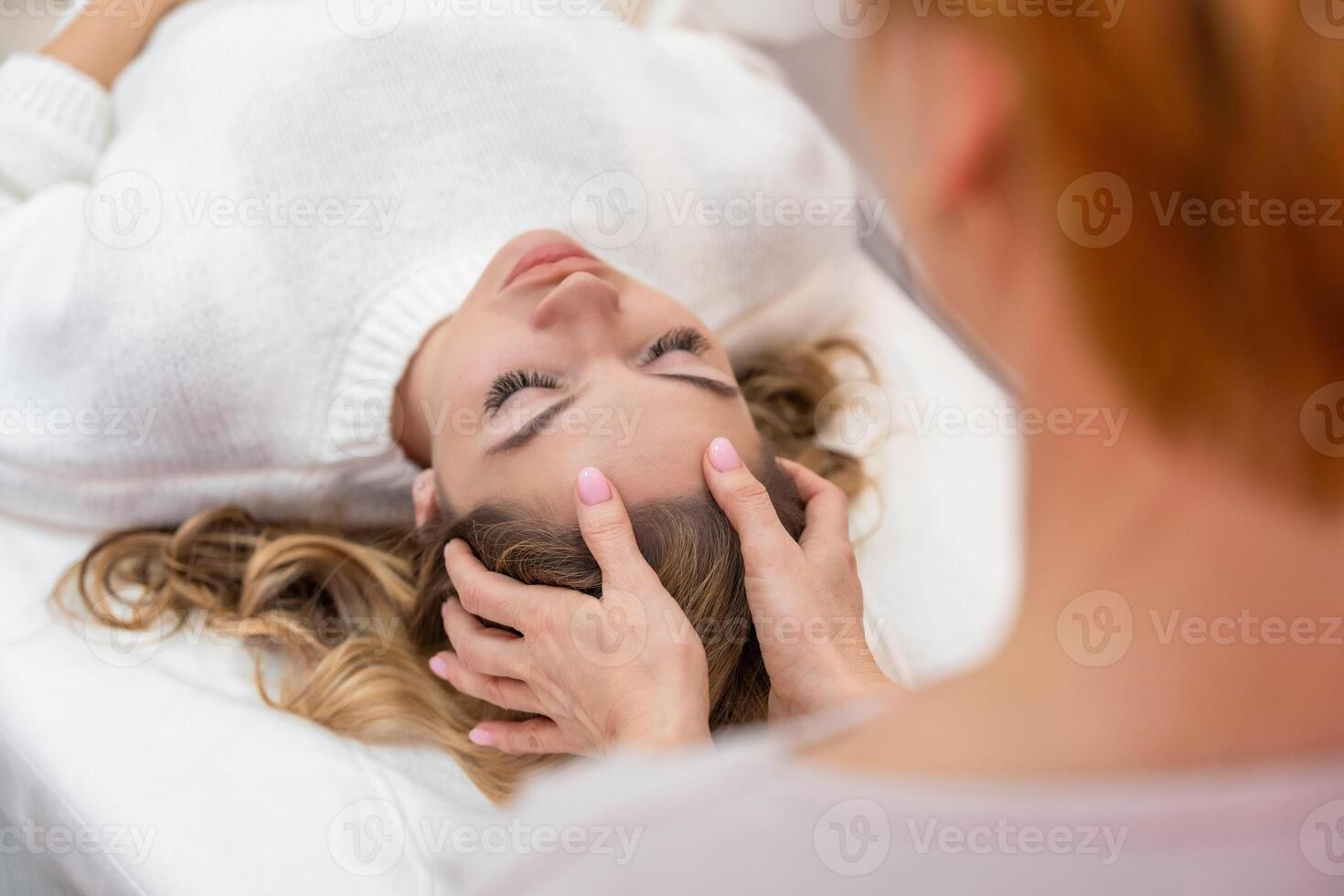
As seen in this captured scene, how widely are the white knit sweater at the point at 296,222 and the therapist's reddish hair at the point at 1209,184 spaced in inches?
40.0

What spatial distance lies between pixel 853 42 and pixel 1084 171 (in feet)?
0.51

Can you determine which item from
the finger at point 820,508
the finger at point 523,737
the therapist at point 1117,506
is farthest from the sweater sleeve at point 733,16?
the therapist at point 1117,506

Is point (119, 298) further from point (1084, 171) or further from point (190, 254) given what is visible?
point (1084, 171)

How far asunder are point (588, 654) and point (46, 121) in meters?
1.16

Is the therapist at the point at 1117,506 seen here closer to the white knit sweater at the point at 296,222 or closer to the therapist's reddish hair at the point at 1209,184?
the therapist's reddish hair at the point at 1209,184

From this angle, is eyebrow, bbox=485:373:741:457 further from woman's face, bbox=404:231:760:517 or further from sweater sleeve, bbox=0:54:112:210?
sweater sleeve, bbox=0:54:112:210

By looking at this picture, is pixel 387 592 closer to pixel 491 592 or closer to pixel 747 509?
pixel 491 592

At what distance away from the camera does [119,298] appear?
1319 mm

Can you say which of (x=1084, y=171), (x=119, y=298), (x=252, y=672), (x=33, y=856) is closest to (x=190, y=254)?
(x=119, y=298)

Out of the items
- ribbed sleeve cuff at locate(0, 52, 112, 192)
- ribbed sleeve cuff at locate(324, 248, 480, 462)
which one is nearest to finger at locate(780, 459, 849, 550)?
ribbed sleeve cuff at locate(324, 248, 480, 462)

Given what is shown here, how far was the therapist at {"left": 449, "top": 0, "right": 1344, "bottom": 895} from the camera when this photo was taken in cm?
42

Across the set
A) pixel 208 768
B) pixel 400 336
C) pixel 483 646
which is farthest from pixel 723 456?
pixel 208 768

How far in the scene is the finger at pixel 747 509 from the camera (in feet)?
3.28

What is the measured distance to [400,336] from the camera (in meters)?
1.36
